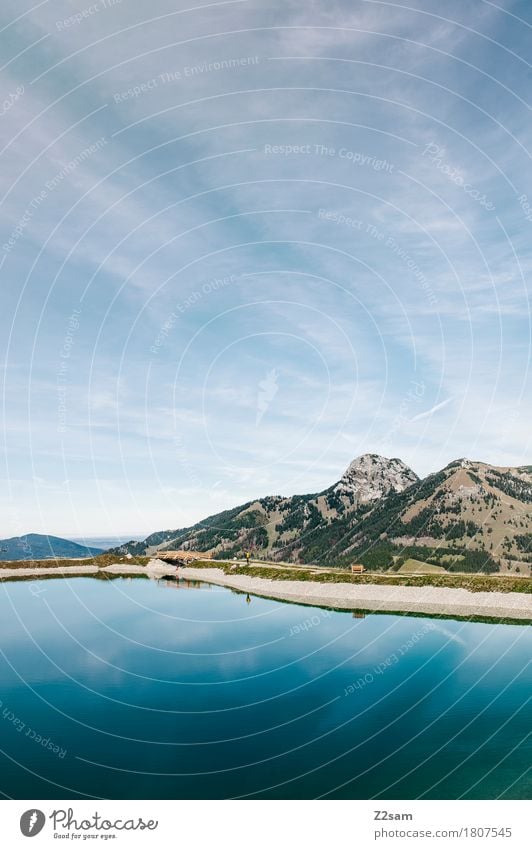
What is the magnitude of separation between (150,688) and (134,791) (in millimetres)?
20258

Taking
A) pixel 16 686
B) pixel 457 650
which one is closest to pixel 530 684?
pixel 457 650

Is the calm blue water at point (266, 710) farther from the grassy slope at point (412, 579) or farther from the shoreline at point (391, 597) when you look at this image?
the grassy slope at point (412, 579)

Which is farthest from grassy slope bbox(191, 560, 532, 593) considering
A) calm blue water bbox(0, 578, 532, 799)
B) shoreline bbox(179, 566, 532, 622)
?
calm blue water bbox(0, 578, 532, 799)

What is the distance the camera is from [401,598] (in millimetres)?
97625

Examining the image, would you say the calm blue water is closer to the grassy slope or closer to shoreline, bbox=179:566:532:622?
shoreline, bbox=179:566:532:622

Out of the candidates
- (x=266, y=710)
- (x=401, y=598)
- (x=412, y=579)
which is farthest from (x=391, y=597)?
(x=266, y=710)

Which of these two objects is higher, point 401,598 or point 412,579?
point 412,579

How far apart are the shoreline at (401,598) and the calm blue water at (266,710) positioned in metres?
12.1

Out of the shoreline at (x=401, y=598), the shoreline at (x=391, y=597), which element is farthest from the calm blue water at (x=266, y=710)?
the shoreline at (x=401, y=598)

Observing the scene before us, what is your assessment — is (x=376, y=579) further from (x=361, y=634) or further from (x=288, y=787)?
(x=288, y=787)

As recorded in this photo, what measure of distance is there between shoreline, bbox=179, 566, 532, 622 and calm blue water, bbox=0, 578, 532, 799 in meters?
12.1

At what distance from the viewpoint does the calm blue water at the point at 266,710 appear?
27109mm

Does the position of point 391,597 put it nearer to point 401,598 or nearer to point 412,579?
point 401,598

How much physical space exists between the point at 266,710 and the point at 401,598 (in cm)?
6597
